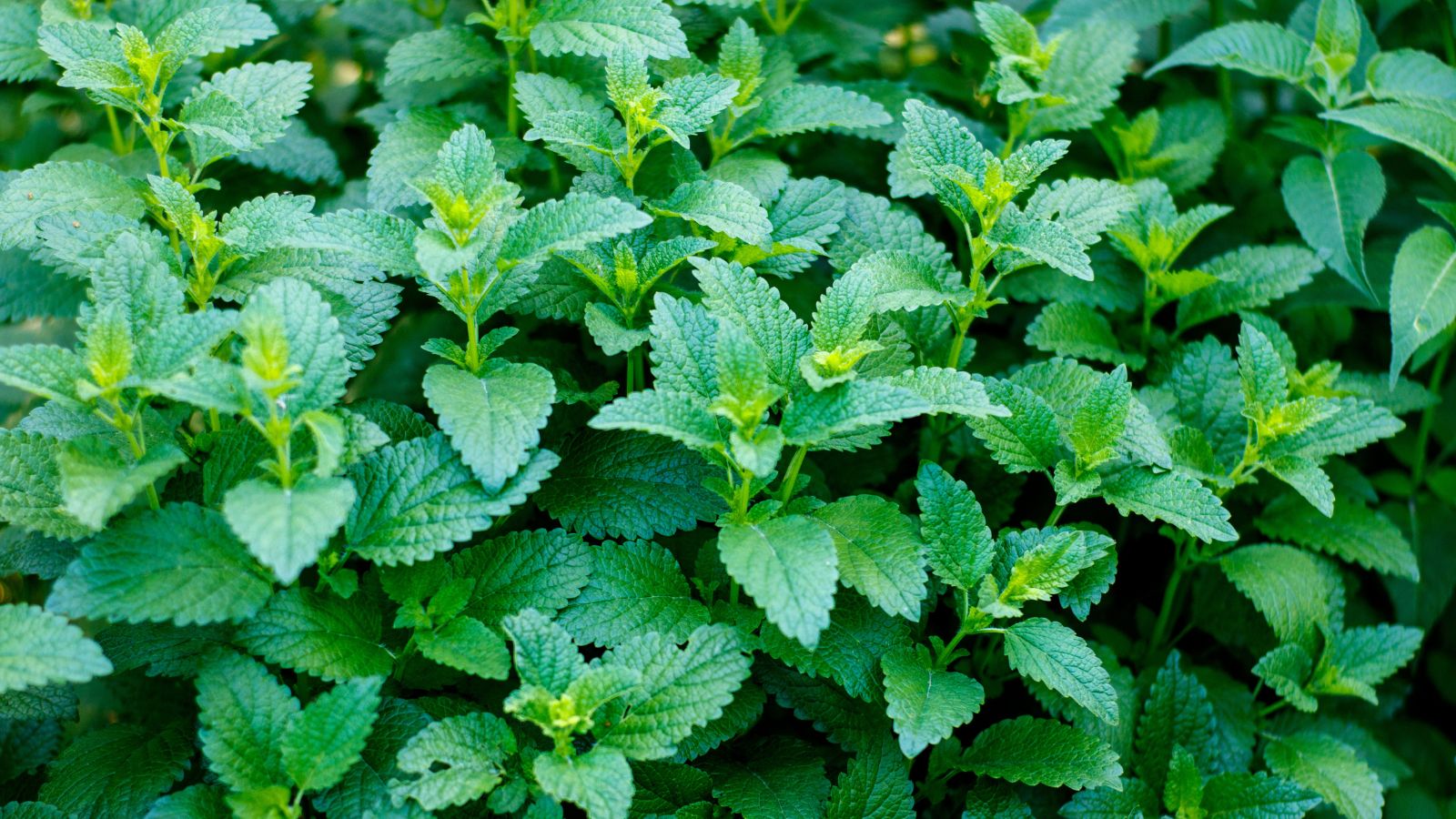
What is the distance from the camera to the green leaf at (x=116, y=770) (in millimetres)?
1708

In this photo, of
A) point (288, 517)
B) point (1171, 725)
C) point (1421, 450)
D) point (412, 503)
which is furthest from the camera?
point (1421, 450)

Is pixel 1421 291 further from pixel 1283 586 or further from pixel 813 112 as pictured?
pixel 813 112

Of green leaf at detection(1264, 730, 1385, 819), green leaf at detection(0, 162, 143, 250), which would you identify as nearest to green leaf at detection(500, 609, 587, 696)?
green leaf at detection(0, 162, 143, 250)

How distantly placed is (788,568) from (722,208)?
64 cm

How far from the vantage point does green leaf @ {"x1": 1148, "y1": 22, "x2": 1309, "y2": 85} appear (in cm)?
240

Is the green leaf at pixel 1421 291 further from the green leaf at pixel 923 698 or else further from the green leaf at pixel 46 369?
the green leaf at pixel 46 369

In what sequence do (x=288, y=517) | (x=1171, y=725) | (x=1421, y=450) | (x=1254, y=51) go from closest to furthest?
(x=288, y=517) → (x=1171, y=725) → (x=1254, y=51) → (x=1421, y=450)

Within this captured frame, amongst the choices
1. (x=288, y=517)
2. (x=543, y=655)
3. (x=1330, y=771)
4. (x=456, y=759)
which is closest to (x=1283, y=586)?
(x=1330, y=771)

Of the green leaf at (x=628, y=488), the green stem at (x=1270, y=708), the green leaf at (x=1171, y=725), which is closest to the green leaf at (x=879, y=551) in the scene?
the green leaf at (x=628, y=488)

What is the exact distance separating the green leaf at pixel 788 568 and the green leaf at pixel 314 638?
54 centimetres

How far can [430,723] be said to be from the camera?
160 centimetres

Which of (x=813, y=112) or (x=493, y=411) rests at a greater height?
(x=813, y=112)

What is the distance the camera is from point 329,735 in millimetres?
1549

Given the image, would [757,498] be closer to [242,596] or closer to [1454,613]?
[242,596]
